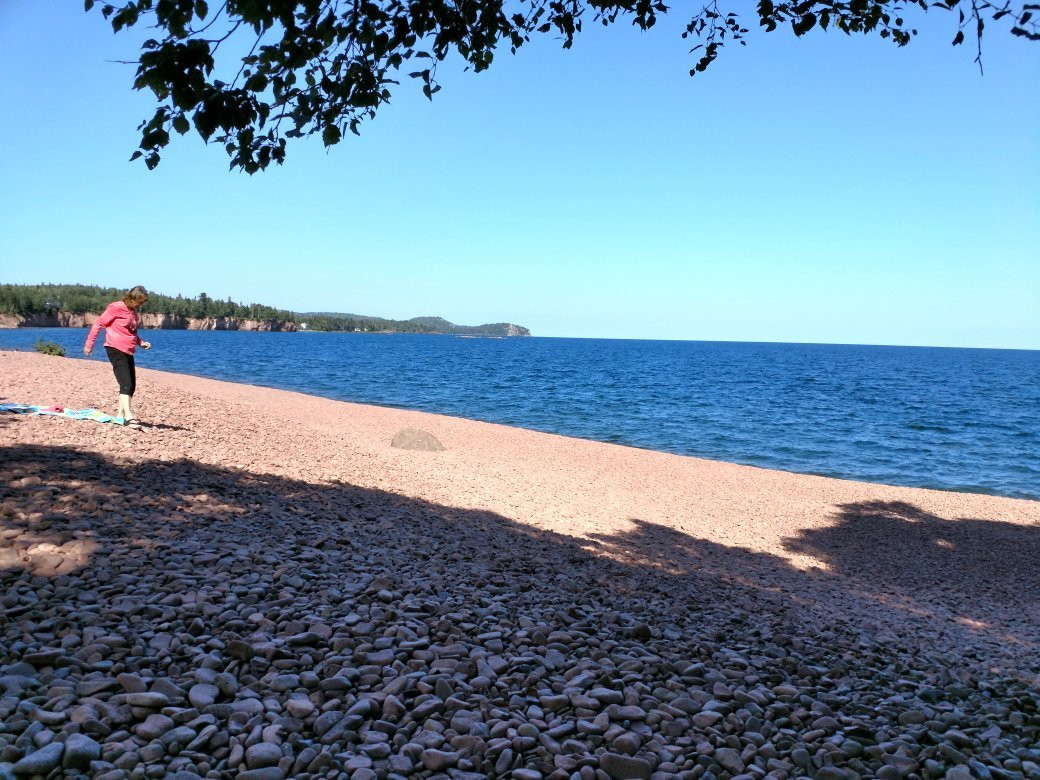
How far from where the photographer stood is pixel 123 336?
986 cm

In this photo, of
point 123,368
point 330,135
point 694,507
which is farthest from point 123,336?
point 694,507

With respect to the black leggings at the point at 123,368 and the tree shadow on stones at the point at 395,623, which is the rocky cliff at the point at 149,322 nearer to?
the black leggings at the point at 123,368

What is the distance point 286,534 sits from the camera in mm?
5965

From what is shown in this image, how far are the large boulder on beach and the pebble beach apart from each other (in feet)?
16.1

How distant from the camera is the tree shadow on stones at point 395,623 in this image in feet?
10.9

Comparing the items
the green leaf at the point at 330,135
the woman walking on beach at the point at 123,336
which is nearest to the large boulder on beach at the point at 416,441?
the woman walking on beach at the point at 123,336

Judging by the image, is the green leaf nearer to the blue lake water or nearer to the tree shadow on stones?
the tree shadow on stones

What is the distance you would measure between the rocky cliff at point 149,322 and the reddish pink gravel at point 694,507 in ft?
338

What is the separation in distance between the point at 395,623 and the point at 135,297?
27.7 ft

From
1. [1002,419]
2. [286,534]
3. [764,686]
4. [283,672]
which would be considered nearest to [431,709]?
[283,672]

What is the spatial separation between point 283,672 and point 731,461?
760 inches

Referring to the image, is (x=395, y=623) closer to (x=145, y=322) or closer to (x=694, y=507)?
(x=694, y=507)

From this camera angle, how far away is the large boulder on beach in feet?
48.8

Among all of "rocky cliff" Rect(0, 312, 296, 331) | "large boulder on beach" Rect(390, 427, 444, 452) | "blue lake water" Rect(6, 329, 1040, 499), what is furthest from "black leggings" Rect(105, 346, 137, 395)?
"rocky cliff" Rect(0, 312, 296, 331)
